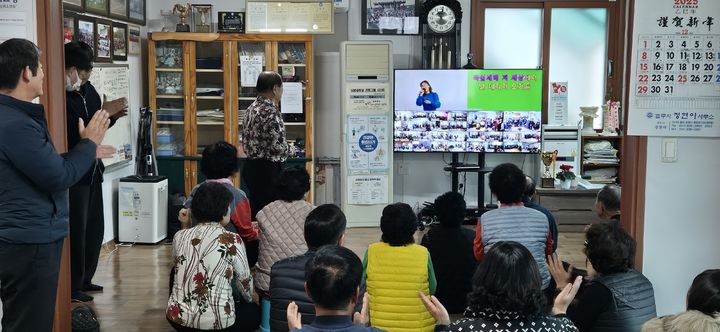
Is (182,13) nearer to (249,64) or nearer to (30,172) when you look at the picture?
(249,64)

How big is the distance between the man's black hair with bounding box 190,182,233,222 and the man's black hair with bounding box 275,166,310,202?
49cm

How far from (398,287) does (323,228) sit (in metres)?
0.53

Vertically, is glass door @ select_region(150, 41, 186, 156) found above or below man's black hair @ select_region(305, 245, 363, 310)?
above

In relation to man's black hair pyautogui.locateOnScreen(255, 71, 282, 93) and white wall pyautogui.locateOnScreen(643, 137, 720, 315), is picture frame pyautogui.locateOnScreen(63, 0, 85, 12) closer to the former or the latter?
man's black hair pyautogui.locateOnScreen(255, 71, 282, 93)

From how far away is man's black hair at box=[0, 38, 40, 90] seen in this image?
8.99ft

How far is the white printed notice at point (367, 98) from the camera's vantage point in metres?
7.57

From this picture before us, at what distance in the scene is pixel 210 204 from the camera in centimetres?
356

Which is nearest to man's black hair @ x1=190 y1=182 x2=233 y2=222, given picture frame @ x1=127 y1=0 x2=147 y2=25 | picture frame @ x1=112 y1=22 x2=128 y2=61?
picture frame @ x1=112 y1=22 x2=128 y2=61

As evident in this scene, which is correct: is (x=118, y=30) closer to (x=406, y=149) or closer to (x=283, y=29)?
(x=283, y=29)

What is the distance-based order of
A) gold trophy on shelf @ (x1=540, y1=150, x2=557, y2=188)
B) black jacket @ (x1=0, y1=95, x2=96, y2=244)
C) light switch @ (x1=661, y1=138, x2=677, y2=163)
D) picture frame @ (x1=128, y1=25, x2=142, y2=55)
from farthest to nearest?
1. gold trophy on shelf @ (x1=540, y1=150, x2=557, y2=188)
2. picture frame @ (x1=128, y1=25, x2=142, y2=55)
3. light switch @ (x1=661, y1=138, x2=677, y2=163)
4. black jacket @ (x1=0, y1=95, x2=96, y2=244)

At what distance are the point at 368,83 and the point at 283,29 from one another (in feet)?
3.00

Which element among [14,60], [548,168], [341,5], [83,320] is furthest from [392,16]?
[14,60]

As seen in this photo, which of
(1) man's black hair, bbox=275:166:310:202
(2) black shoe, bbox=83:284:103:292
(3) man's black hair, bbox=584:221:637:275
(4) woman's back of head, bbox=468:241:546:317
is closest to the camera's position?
(4) woman's back of head, bbox=468:241:546:317

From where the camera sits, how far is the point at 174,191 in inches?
293
